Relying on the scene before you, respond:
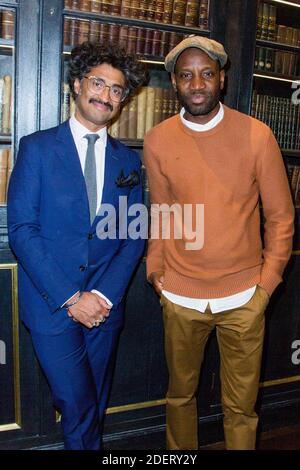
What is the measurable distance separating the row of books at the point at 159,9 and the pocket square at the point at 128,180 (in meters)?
0.81

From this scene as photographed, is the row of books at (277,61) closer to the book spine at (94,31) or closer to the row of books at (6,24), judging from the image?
the book spine at (94,31)

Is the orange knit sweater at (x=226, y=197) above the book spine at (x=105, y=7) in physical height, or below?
below

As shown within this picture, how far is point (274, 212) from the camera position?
1815 millimetres

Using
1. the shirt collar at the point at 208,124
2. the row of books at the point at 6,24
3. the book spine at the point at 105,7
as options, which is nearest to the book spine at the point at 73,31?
the book spine at the point at 105,7

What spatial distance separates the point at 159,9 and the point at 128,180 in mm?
957

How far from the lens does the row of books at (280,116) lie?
250 cm

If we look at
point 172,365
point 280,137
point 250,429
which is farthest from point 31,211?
point 280,137

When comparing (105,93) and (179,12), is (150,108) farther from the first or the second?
(105,93)

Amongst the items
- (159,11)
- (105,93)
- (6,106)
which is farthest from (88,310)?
(159,11)

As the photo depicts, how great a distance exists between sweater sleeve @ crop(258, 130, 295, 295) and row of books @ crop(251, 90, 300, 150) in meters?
0.79

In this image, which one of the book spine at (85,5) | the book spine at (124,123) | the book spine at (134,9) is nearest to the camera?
the book spine at (85,5)

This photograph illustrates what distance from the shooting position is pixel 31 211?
5.24 ft

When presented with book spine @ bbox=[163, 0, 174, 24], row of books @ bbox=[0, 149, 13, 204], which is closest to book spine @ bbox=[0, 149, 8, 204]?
row of books @ bbox=[0, 149, 13, 204]

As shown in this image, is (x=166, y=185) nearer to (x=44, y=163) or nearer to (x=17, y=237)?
(x=44, y=163)
